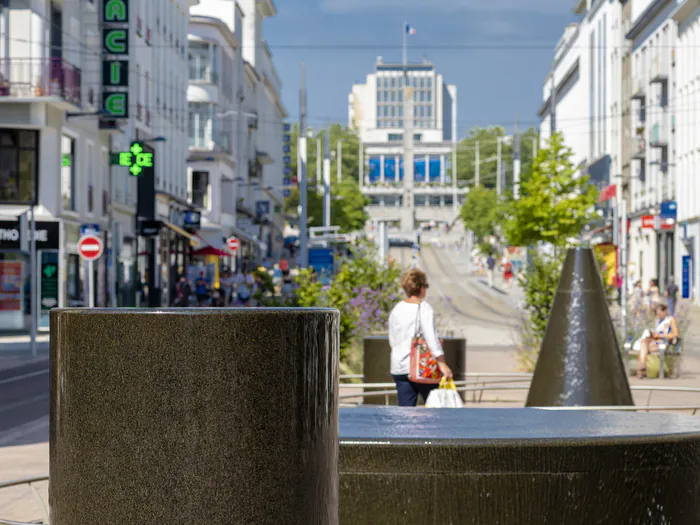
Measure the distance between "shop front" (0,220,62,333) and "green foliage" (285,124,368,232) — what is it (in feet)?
165

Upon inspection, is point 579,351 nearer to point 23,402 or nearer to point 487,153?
point 23,402

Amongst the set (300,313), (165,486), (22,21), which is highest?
(22,21)

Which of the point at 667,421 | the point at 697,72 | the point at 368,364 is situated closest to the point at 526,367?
the point at 368,364

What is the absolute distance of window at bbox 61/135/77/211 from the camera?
137 ft

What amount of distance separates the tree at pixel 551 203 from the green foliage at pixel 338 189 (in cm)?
2832

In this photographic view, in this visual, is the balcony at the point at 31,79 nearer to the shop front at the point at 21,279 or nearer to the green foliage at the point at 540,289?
the shop front at the point at 21,279

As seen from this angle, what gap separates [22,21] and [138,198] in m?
16.5

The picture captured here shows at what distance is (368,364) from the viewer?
16484 mm

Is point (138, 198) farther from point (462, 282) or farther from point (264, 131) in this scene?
point (264, 131)

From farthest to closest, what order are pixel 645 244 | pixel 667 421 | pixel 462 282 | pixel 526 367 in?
pixel 462 282 < pixel 645 244 < pixel 526 367 < pixel 667 421

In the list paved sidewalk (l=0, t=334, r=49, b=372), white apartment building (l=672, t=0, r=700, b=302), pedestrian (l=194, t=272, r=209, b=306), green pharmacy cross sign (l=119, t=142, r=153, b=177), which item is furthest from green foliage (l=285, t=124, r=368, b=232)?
paved sidewalk (l=0, t=334, r=49, b=372)

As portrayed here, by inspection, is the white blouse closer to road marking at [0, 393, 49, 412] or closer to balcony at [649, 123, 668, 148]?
road marking at [0, 393, 49, 412]

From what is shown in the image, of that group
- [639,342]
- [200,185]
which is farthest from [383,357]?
[200,185]

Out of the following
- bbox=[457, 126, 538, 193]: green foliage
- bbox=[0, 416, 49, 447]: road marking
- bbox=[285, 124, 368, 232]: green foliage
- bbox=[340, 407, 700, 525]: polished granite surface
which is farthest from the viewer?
bbox=[457, 126, 538, 193]: green foliage
